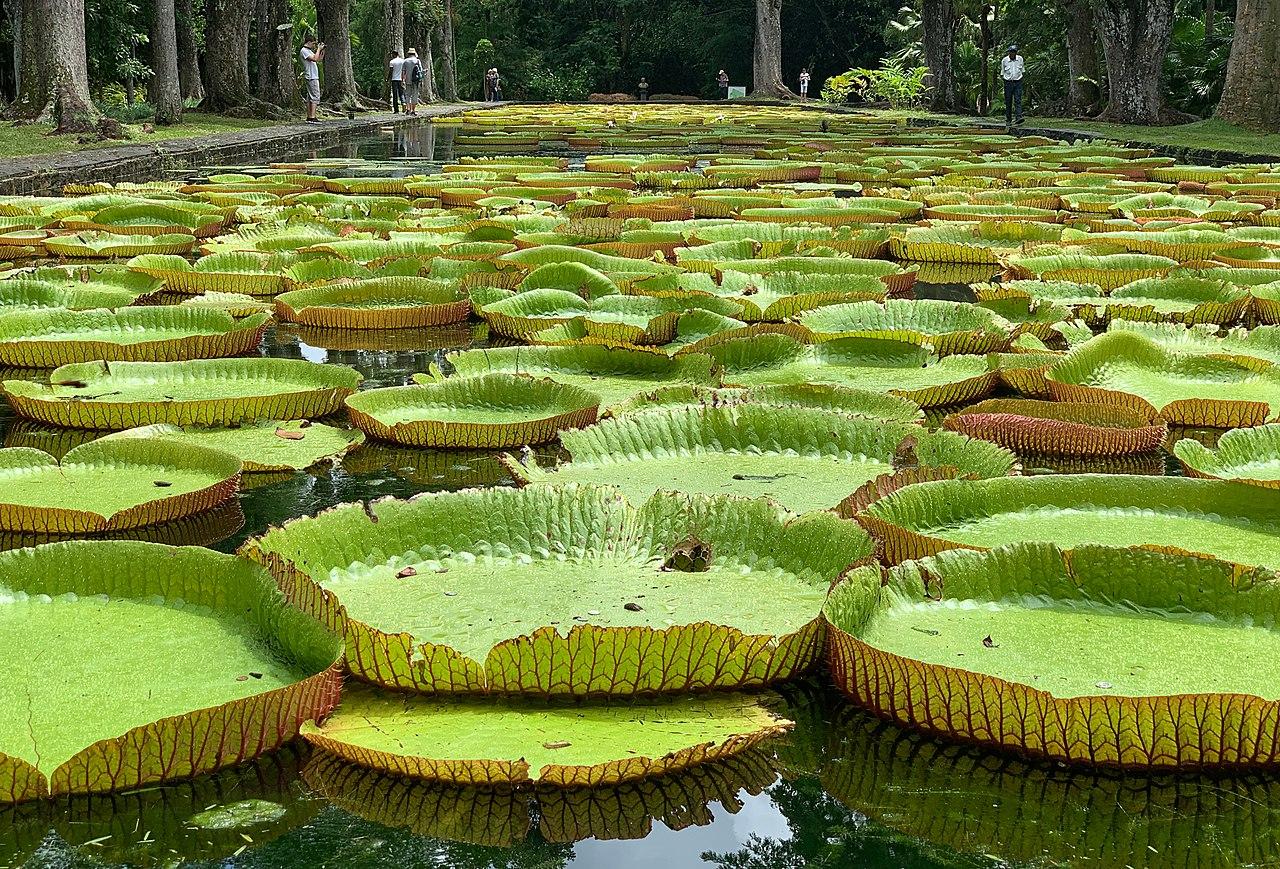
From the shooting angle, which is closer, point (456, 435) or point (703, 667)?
point (703, 667)

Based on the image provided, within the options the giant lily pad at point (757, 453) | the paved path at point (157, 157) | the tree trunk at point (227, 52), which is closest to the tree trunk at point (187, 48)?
the tree trunk at point (227, 52)

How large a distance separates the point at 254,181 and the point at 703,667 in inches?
307

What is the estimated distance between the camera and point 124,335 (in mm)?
3678

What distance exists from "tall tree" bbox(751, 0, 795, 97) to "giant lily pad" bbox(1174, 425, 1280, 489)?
103 feet

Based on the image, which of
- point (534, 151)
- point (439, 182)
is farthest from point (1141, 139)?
point (439, 182)

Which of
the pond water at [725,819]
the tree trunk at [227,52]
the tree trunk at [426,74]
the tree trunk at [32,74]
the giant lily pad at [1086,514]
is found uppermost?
the tree trunk at [426,74]

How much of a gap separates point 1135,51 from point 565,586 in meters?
16.2

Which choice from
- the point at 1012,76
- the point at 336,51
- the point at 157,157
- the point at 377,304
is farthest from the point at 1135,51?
the point at 377,304

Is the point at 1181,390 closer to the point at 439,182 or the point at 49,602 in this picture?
the point at 49,602

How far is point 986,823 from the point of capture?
1.33 m

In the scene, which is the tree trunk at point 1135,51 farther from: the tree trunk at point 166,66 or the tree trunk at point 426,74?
the tree trunk at point 426,74

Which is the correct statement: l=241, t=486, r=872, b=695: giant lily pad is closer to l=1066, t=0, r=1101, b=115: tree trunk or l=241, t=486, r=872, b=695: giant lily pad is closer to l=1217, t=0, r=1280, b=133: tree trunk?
l=1217, t=0, r=1280, b=133: tree trunk

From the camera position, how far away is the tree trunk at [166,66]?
45.4ft

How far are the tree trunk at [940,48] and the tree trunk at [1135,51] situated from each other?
867cm
